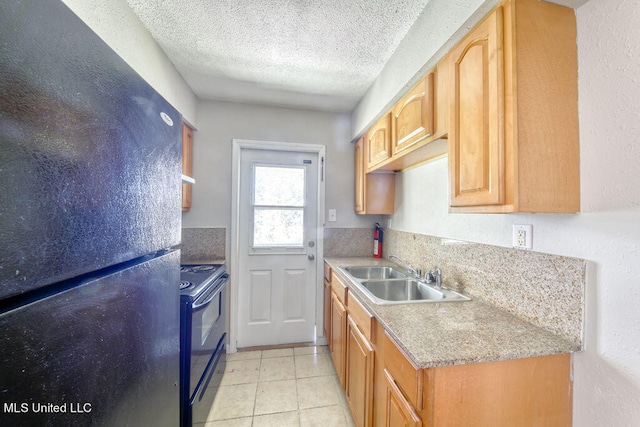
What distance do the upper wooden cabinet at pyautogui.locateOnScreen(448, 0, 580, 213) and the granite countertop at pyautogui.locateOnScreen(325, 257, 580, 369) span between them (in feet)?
1.56

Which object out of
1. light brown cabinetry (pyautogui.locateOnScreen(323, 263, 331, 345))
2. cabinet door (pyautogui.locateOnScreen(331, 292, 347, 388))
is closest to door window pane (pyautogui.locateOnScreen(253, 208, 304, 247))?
light brown cabinetry (pyautogui.locateOnScreen(323, 263, 331, 345))

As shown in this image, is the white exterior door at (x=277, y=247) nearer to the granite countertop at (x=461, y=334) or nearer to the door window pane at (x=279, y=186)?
the door window pane at (x=279, y=186)

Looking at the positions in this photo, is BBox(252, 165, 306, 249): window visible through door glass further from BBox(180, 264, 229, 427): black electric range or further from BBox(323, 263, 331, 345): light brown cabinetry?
BBox(180, 264, 229, 427): black electric range

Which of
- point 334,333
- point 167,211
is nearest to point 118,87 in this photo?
point 167,211

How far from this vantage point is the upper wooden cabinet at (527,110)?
33.8 inches

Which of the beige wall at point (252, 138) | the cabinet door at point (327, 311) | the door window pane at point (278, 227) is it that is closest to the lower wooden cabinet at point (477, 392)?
the cabinet door at point (327, 311)

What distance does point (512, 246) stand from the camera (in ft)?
3.77

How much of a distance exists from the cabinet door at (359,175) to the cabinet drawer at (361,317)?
104 centimetres

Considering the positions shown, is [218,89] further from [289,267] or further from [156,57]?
[289,267]

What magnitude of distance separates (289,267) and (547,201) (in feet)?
7.00

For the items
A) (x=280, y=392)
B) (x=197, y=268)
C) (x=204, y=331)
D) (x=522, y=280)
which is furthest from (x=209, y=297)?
(x=522, y=280)

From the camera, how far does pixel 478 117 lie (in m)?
0.97

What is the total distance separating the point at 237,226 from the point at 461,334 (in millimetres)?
2067

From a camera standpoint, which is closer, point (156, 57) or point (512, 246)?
point (512, 246)
